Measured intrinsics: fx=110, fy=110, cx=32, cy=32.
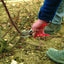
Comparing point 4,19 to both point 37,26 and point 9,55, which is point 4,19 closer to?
point 9,55

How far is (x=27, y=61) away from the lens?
142cm

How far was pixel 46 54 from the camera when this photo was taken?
1511 mm

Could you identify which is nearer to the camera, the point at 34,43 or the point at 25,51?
the point at 25,51

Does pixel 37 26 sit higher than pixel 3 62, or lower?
higher

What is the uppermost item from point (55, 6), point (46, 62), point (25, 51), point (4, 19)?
point (55, 6)

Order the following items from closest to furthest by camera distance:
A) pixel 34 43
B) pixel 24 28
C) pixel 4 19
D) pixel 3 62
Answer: pixel 3 62, pixel 34 43, pixel 24 28, pixel 4 19

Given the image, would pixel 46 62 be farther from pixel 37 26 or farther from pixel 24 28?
pixel 24 28

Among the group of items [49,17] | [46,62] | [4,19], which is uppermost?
[49,17]

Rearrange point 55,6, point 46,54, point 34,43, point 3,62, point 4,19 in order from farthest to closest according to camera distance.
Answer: point 4,19
point 34,43
point 46,54
point 3,62
point 55,6

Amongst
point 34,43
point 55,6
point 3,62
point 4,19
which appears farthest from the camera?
point 4,19

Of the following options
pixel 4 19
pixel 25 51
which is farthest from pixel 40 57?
pixel 4 19

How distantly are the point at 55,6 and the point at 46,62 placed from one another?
72cm

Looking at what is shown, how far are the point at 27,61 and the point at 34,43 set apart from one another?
356 mm

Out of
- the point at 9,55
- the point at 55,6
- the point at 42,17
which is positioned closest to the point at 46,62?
the point at 9,55
